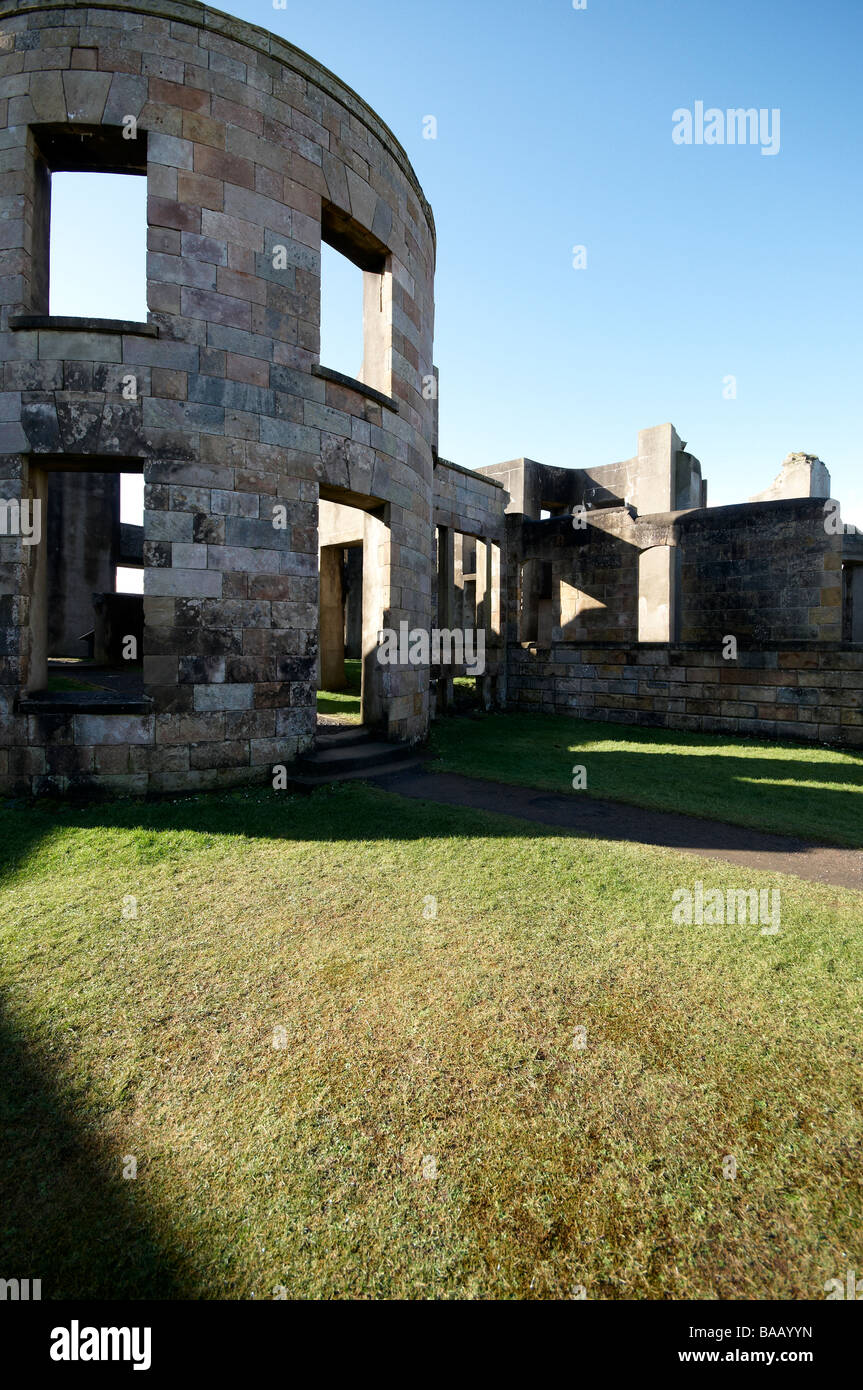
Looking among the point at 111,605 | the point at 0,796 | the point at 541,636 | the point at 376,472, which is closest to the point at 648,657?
the point at 376,472

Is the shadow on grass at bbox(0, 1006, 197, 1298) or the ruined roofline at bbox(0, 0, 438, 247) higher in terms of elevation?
the ruined roofline at bbox(0, 0, 438, 247)

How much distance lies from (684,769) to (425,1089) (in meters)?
6.43

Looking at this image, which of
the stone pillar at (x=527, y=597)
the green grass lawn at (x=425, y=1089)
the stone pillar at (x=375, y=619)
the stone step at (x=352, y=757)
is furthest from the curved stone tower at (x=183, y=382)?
the stone pillar at (x=527, y=597)

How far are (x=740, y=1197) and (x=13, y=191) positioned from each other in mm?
8506

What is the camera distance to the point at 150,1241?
1684 millimetres

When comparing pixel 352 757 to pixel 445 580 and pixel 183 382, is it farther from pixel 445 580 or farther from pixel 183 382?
pixel 445 580

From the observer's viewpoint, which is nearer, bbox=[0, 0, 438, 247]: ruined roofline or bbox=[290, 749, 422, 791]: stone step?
bbox=[0, 0, 438, 247]: ruined roofline

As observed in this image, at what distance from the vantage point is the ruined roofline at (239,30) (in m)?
5.71

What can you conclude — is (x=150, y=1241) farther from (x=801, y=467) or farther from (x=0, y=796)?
(x=801, y=467)

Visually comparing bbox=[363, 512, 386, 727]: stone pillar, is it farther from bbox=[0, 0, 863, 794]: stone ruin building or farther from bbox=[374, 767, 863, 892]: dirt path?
bbox=[374, 767, 863, 892]: dirt path

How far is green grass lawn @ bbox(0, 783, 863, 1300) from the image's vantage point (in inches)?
64.7

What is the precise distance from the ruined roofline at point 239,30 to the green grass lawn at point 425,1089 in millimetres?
7610

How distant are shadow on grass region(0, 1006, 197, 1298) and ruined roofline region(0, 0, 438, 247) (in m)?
8.49

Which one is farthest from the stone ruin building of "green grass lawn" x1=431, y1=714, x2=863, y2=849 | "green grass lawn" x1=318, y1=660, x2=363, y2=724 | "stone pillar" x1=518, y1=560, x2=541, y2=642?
"stone pillar" x1=518, y1=560, x2=541, y2=642
